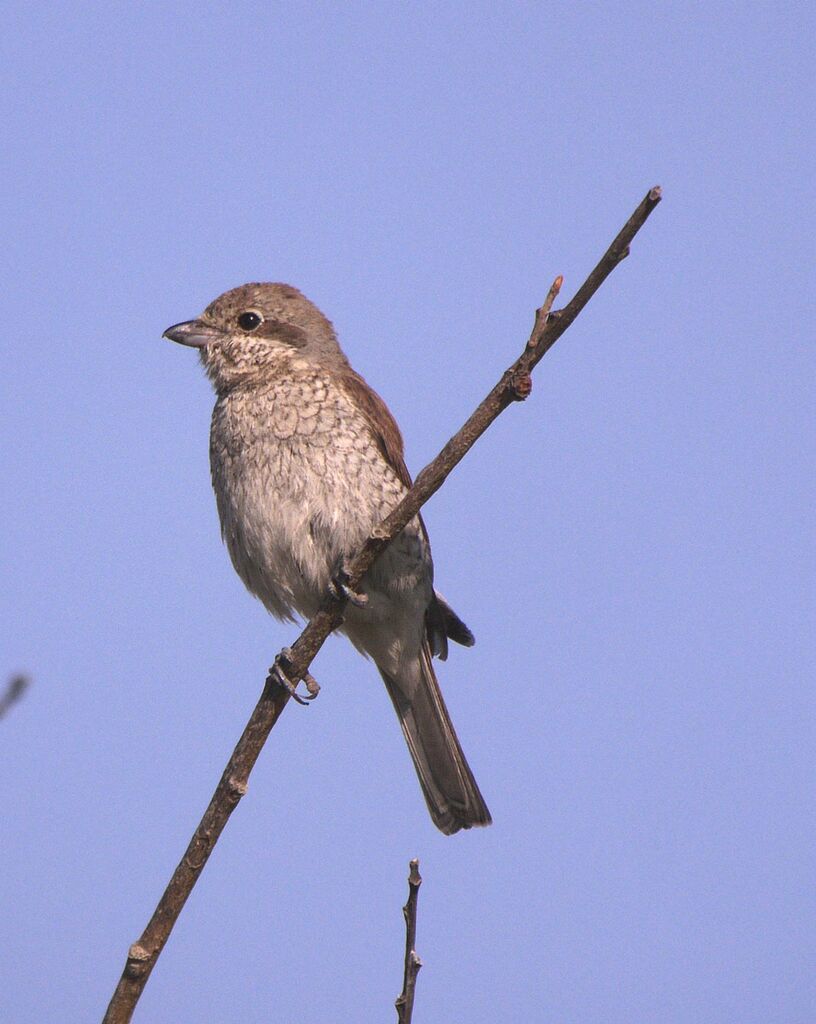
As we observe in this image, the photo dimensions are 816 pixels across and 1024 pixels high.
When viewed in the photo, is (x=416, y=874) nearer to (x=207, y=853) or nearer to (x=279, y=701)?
(x=207, y=853)

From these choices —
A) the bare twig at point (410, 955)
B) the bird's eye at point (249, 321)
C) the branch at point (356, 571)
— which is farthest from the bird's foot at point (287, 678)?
the bird's eye at point (249, 321)

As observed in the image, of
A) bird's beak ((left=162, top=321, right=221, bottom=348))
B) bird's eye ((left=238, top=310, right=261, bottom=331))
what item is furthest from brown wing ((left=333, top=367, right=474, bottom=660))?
bird's beak ((left=162, top=321, right=221, bottom=348))

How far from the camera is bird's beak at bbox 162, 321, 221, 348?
591 centimetres

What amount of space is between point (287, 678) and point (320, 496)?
102 centimetres

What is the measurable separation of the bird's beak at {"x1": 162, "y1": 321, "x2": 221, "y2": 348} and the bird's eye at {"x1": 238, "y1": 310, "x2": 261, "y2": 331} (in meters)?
0.12

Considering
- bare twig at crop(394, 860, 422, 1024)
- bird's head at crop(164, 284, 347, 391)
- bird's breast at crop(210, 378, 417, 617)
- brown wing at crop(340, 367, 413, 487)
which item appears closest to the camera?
bare twig at crop(394, 860, 422, 1024)

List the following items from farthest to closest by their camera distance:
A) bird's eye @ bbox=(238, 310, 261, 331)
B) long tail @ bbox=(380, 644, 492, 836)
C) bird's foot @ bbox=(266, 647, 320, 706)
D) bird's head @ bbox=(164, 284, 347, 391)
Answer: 1. bird's eye @ bbox=(238, 310, 261, 331)
2. bird's head @ bbox=(164, 284, 347, 391)
3. long tail @ bbox=(380, 644, 492, 836)
4. bird's foot @ bbox=(266, 647, 320, 706)

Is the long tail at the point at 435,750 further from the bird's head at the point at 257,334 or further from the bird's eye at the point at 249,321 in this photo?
the bird's eye at the point at 249,321

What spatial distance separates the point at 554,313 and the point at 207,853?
161 cm

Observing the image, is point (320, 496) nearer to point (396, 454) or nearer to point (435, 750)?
point (396, 454)

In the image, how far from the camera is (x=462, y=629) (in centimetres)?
549

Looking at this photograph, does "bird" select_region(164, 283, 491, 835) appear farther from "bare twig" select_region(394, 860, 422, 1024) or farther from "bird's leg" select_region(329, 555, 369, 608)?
"bare twig" select_region(394, 860, 422, 1024)

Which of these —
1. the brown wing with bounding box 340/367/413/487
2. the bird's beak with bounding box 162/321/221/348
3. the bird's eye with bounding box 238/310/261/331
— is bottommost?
the brown wing with bounding box 340/367/413/487

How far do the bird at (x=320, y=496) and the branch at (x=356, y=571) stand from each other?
34.2 inches
